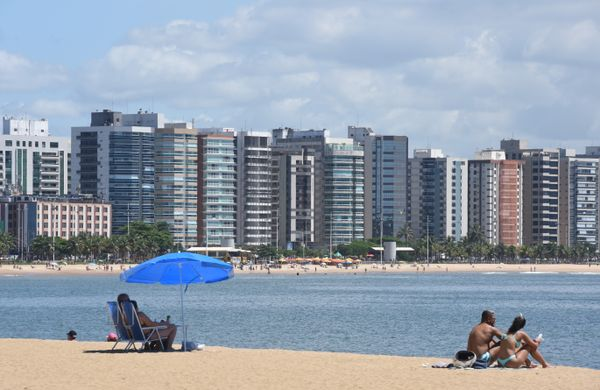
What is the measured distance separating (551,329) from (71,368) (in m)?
43.3

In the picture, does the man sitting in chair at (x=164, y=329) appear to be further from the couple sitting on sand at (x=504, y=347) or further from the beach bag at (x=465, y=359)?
the couple sitting on sand at (x=504, y=347)

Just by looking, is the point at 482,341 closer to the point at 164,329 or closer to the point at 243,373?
the point at 243,373

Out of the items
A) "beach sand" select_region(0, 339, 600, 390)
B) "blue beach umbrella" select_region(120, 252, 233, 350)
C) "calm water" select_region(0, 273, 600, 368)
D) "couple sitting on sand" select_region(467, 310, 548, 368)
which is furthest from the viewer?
"calm water" select_region(0, 273, 600, 368)

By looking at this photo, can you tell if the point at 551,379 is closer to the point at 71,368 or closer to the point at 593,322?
the point at 71,368

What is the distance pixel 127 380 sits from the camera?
29.2 meters

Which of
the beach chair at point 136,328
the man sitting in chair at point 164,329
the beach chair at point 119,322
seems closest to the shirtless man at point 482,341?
the man sitting in chair at point 164,329

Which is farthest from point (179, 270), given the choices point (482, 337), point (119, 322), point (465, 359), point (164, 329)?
point (482, 337)

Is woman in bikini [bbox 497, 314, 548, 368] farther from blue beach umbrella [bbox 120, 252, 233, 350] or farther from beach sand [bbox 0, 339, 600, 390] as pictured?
blue beach umbrella [bbox 120, 252, 233, 350]

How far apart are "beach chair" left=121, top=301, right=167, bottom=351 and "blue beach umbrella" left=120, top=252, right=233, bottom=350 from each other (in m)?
1.12

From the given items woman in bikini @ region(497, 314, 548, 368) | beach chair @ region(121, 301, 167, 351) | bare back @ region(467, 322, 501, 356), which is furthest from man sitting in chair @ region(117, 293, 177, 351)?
woman in bikini @ region(497, 314, 548, 368)

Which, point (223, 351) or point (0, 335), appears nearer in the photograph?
point (223, 351)

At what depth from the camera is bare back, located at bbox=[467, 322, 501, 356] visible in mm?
31922

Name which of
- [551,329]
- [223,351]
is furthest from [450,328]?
[223,351]

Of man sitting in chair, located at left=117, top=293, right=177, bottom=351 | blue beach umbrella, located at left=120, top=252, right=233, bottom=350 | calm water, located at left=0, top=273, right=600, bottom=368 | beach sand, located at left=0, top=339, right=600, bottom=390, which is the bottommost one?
calm water, located at left=0, top=273, right=600, bottom=368
